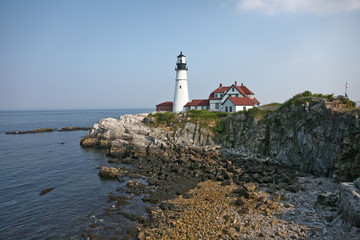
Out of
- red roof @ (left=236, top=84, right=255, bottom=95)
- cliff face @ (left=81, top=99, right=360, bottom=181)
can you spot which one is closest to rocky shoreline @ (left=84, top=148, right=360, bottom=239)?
cliff face @ (left=81, top=99, right=360, bottom=181)

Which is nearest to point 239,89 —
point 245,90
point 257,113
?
point 245,90

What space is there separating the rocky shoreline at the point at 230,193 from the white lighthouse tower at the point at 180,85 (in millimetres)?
17302

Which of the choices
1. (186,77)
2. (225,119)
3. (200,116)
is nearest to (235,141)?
(225,119)

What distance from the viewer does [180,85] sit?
49875mm

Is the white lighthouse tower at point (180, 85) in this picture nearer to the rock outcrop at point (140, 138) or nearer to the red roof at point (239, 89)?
the red roof at point (239, 89)

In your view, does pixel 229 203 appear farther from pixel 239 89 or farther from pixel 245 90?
pixel 245 90

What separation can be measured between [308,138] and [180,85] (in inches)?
1206

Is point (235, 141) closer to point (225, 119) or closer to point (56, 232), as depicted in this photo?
point (225, 119)

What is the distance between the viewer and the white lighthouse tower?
49.3m

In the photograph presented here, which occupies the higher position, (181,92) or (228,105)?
(181,92)

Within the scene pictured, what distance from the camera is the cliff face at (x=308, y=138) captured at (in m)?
20.1

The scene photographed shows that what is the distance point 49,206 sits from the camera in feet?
58.1

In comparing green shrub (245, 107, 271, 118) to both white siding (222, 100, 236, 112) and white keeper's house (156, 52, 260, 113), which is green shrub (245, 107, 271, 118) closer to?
white siding (222, 100, 236, 112)

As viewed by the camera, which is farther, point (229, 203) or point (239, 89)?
point (239, 89)
